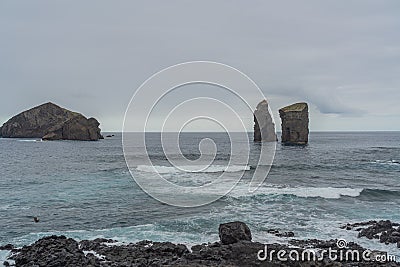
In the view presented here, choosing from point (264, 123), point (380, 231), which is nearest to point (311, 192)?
point (380, 231)

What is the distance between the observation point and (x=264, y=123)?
110250 mm

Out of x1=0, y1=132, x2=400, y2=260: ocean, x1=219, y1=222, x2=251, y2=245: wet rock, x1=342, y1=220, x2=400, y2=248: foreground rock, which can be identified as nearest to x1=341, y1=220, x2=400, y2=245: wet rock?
x1=342, y1=220, x2=400, y2=248: foreground rock

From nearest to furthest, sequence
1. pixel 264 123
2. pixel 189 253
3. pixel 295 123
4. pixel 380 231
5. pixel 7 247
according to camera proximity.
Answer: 1. pixel 189 253
2. pixel 7 247
3. pixel 380 231
4. pixel 295 123
5. pixel 264 123

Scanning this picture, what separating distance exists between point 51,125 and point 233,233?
522 feet

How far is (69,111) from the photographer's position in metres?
165

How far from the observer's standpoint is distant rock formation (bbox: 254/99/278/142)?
10326cm

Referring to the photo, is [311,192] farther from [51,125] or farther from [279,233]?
[51,125]

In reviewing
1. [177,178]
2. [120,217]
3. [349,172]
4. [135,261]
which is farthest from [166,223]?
[349,172]

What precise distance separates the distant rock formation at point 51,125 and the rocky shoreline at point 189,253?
122020 mm

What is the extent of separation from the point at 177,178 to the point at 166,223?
2067 centimetres

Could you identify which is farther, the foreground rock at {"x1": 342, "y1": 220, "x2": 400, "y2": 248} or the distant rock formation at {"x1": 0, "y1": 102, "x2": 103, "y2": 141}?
the distant rock formation at {"x1": 0, "y1": 102, "x2": 103, "y2": 141}
